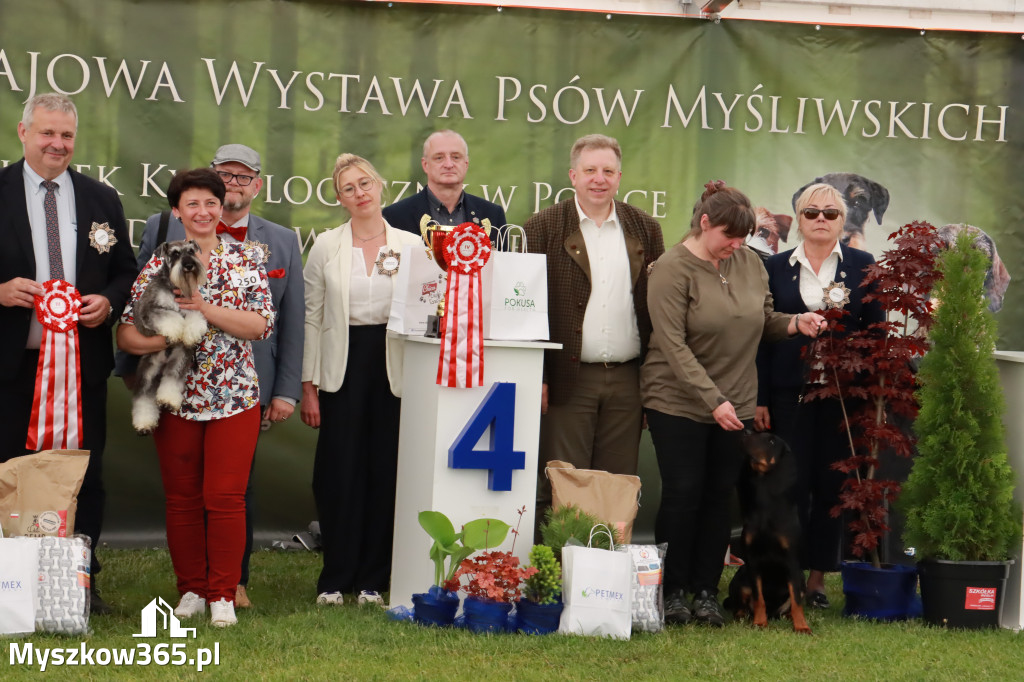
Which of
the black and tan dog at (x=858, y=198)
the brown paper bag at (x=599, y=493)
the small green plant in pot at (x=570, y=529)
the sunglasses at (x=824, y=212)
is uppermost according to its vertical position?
the black and tan dog at (x=858, y=198)

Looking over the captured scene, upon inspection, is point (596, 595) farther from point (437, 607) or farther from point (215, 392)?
point (215, 392)

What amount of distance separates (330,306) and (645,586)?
5.20 feet

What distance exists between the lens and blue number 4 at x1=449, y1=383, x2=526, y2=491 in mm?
4070

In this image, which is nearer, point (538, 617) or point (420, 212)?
point (538, 617)

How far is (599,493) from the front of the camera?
4.23 m

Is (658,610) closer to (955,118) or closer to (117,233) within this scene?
(117,233)

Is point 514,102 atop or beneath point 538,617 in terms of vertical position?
atop

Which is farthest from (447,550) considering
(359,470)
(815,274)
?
(815,274)

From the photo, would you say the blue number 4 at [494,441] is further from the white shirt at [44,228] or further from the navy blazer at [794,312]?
the white shirt at [44,228]

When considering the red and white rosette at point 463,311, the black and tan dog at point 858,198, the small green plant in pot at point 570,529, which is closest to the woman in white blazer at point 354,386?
the red and white rosette at point 463,311

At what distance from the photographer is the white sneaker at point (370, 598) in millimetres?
4488

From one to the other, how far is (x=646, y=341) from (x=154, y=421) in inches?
71.3

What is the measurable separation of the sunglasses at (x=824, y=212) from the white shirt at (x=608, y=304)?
33.7 inches

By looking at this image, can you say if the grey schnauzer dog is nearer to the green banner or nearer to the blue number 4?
the blue number 4
